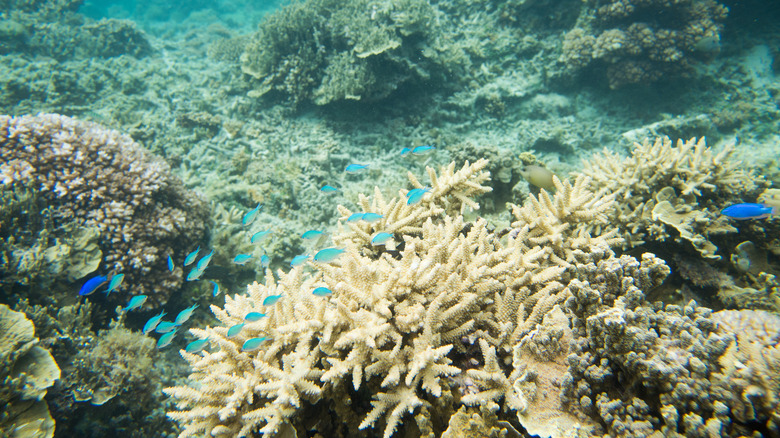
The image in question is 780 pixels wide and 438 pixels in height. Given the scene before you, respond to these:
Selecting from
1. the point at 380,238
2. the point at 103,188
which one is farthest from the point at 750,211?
the point at 103,188

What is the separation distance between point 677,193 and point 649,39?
685cm

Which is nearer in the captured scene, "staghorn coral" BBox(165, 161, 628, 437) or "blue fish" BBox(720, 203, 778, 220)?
"staghorn coral" BBox(165, 161, 628, 437)

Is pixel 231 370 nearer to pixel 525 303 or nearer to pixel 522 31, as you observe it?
pixel 525 303

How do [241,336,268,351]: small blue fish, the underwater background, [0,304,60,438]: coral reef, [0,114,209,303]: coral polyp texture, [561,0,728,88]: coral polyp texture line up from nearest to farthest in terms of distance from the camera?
the underwater background, [241,336,268,351]: small blue fish, [0,304,60,438]: coral reef, [0,114,209,303]: coral polyp texture, [561,0,728,88]: coral polyp texture

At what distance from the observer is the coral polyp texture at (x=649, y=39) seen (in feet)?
27.8

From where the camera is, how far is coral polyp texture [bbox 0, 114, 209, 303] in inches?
187

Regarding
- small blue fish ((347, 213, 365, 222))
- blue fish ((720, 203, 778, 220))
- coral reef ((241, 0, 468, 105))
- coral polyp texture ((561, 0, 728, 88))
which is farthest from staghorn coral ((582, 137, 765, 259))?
coral polyp texture ((561, 0, 728, 88))

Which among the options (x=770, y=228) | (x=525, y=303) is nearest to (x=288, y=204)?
(x=525, y=303)

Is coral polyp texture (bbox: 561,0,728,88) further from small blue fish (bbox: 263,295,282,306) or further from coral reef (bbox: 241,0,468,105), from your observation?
small blue fish (bbox: 263,295,282,306)

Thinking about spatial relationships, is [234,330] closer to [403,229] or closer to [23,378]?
[403,229]

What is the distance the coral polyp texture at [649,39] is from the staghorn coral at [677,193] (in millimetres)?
5749

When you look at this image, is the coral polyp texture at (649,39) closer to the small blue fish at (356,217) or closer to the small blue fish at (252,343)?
the small blue fish at (356,217)

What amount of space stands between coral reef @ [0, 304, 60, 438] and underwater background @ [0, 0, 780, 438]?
2 centimetres

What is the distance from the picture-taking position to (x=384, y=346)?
238 centimetres
